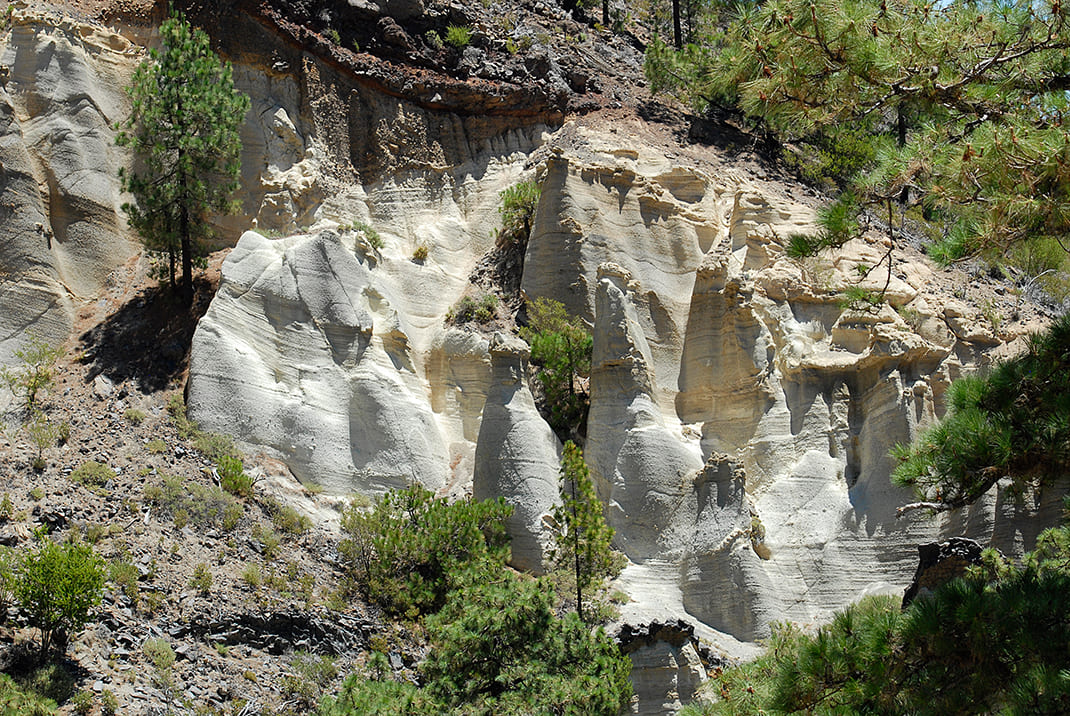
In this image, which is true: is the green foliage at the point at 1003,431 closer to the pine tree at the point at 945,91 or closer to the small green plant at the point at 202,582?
the pine tree at the point at 945,91

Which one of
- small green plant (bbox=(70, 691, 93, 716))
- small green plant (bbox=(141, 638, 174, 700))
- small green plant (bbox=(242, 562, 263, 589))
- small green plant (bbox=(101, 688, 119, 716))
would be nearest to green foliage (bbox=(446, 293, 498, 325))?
small green plant (bbox=(242, 562, 263, 589))

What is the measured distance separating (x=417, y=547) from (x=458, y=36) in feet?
56.2

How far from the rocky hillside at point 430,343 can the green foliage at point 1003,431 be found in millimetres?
7137

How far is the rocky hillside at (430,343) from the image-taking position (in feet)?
58.7

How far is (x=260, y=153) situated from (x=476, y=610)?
53.9ft

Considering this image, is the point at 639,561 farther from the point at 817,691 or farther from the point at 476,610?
the point at 817,691

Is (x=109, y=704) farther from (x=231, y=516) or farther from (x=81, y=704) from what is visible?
(x=231, y=516)

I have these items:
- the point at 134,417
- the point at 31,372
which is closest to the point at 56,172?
the point at 31,372

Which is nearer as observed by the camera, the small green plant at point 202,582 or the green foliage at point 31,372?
the small green plant at point 202,582

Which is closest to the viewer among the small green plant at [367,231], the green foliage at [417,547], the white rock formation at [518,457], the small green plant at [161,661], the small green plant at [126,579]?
the small green plant at [161,661]

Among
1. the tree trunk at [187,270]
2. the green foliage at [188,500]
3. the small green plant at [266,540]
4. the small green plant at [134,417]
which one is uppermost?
the tree trunk at [187,270]

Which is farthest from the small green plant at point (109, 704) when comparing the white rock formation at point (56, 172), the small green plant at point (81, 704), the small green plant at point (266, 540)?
the white rock formation at point (56, 172)

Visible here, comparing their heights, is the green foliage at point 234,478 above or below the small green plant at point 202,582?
above

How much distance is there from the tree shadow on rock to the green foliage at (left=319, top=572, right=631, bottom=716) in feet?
33.2
